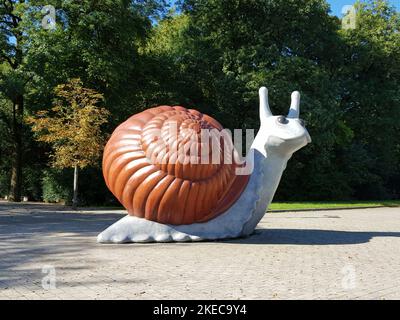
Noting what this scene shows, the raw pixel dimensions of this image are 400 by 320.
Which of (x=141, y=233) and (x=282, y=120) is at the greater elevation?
(x=282, y=120)

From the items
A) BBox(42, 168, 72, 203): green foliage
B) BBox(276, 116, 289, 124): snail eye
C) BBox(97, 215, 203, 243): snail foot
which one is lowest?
BBox(97, 215, 203, 243): snail foot

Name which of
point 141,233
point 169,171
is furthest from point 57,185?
point 169,171

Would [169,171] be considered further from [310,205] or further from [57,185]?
[57,185]

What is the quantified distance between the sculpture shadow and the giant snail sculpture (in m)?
0.66

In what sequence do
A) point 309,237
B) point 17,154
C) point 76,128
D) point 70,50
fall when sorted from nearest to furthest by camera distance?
point 309,237
point 76,128
point 70,50
point 17,154

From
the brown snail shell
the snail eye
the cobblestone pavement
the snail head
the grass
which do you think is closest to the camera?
the cobblestone pavement

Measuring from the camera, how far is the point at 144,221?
10.0 metres

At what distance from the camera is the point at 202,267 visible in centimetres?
749

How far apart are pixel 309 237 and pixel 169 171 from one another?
15.0ft

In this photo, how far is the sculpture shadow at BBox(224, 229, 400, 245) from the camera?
10.8 m

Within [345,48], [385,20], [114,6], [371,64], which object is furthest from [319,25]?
[114,6]

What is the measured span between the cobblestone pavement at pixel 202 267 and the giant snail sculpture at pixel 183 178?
0.46 meters

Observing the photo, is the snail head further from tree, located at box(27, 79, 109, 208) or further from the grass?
the grass

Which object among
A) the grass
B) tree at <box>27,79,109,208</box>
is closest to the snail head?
tree at <box>27,79,109,208</box>
